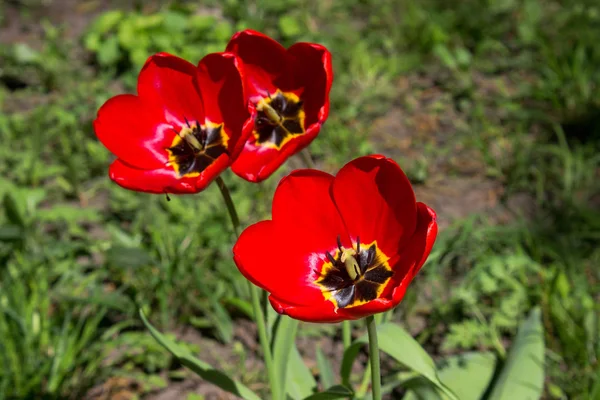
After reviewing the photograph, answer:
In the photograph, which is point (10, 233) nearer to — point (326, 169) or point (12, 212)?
point (12, 212)

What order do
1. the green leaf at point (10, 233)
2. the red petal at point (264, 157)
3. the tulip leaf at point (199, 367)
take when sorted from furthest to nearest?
the green leaf at point (10, 233) < the tulip leaf at point (199, 367) < the red petal at point (264, 157)

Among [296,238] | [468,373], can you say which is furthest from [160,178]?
[468,373]

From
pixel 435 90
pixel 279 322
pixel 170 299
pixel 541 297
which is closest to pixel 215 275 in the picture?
pixel 170 299

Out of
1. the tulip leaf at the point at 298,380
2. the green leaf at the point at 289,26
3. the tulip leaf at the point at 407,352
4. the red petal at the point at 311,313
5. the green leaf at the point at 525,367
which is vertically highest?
the red petal at the point at 311,313

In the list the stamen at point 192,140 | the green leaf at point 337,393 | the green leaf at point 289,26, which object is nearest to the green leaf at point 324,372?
the green leaf at point 337,393

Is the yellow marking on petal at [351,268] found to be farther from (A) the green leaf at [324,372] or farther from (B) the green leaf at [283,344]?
(A) the green leaf at [324,372]

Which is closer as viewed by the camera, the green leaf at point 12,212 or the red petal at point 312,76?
the red petal at point 312,76
